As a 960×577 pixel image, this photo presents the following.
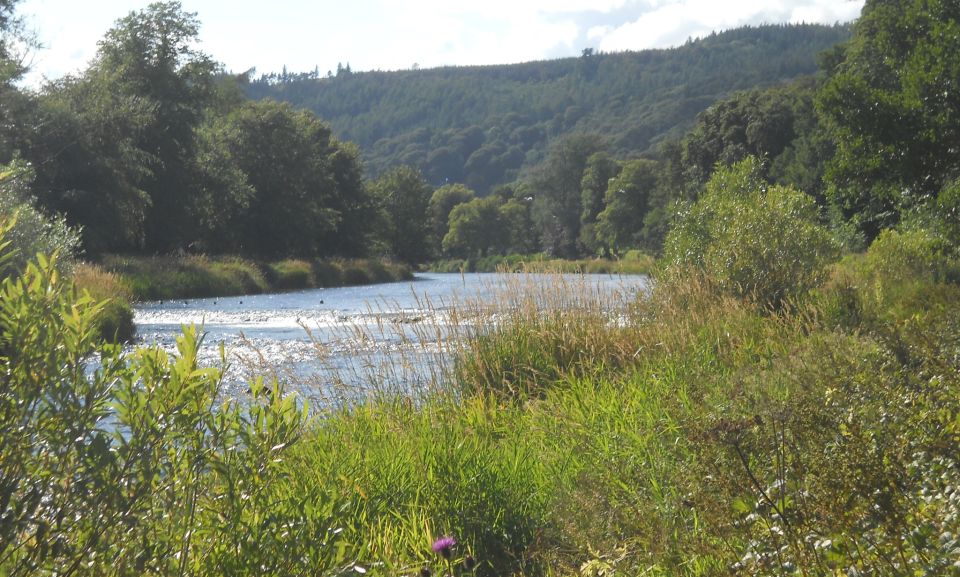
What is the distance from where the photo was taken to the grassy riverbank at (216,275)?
31.1 m

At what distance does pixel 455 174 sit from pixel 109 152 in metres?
154

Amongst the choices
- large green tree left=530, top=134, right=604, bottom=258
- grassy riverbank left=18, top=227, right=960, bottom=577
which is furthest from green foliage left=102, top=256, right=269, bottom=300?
large green tree left=530, top=134, right=604, bottom=258

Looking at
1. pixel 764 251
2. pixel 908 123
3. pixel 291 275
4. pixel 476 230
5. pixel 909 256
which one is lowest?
pixel 476 230

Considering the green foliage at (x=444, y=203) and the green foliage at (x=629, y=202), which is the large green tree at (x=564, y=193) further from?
the green foliage at (x=629, y=202)

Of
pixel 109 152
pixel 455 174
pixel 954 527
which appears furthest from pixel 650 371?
pixel 455 174

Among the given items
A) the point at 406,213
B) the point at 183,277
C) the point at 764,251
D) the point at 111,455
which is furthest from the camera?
the point at 406,213

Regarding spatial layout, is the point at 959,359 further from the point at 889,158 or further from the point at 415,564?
the point at 889,158

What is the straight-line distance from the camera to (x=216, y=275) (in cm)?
3453

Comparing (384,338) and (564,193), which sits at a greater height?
(384,338)


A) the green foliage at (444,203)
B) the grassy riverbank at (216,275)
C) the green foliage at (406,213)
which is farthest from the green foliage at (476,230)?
the grassy riverbank at (216,275)

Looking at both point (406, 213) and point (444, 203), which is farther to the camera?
point (444, 203)

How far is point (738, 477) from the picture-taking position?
3740 mm

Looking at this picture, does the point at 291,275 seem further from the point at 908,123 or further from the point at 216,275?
the point at 908,123

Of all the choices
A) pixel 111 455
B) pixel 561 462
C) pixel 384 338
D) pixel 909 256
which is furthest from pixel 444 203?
pixel 111 455
